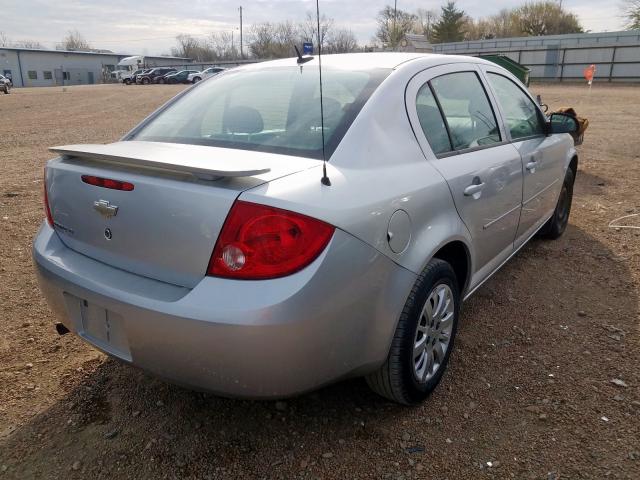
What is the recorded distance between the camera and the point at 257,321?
1.69 meters

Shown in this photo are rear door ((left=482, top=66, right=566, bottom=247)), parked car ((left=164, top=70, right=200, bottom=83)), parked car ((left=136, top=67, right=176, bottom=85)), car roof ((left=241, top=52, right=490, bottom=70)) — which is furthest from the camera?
parked car ((left=136, top=67, right=176, bottom=85))

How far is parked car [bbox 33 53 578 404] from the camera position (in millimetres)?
1760

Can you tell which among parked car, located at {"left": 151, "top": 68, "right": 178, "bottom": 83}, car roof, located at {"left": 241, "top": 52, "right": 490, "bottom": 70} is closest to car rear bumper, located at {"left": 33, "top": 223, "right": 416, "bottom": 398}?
car roof, located at {"left": 241, "top": 52, "right": 490, "bottom": 70}

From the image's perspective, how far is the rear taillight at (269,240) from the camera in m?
1.75

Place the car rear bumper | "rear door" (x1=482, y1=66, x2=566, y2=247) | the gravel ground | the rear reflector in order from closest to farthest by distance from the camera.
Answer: the car rear bumper
the rear reflector
the gravel ground
"rear door" (x1=482, y1=66, x2=566, y2=247)

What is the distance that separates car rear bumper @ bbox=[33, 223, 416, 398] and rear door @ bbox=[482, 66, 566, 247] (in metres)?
1.73

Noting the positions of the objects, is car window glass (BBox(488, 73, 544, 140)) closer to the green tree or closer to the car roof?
the car roof

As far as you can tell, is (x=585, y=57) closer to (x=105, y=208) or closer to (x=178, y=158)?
(x=178, y=158)

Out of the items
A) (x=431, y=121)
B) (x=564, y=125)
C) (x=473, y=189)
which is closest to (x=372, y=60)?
(x=431, y=121)

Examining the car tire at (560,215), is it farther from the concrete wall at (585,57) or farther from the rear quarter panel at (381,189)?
the concrete wall at (585,57)

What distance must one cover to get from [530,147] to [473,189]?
113cm

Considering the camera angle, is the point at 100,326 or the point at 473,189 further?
the point at 473,189

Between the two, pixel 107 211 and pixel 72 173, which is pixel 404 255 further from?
pixel 72 173

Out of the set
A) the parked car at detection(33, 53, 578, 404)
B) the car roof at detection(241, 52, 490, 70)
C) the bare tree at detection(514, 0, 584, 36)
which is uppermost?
the bare tree at detection(514, 0, 584, 36)
